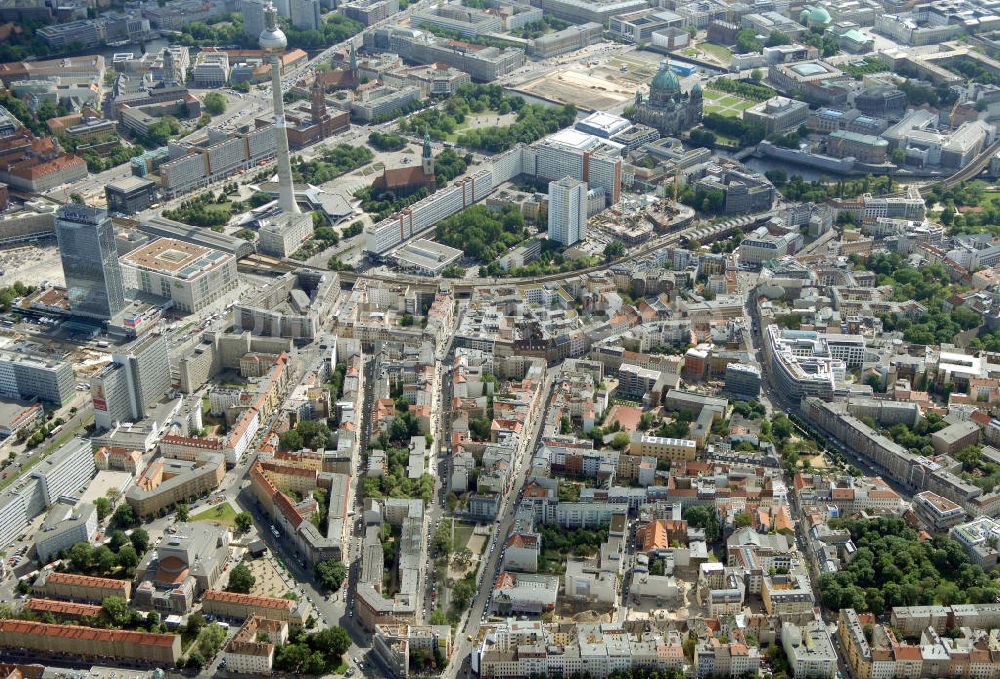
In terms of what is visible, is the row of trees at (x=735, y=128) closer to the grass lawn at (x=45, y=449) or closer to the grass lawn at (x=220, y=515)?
the grass lawn at (x=45, y=449)

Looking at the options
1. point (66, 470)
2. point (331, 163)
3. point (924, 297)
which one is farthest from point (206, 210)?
point (924, 297)

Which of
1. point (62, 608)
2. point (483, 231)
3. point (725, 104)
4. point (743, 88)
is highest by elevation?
point (743, 88)

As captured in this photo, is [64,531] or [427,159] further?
[427,159]

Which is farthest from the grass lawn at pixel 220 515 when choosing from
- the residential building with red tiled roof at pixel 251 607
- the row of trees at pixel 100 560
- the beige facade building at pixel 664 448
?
the beige facade building at pixel 664 448

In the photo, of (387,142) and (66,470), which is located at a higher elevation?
(387,142)

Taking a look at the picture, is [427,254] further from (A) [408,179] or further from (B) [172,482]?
(B) [172,482]

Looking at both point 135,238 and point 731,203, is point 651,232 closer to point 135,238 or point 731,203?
point 731,203

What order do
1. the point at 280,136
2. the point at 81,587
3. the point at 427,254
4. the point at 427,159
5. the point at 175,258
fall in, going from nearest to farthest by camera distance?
the point at 81,587 → the point at 175,258 → the point at 427,254 → the point at 280,136 → the point at 427,159

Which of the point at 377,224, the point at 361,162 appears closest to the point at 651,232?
the point at 377,224
